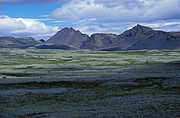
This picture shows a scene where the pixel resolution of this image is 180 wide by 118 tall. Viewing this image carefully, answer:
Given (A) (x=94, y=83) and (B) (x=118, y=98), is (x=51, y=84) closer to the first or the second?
(A) (x=94, y=83)

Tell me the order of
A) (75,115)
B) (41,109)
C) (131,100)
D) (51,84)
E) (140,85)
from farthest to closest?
(51,84) < (140,85) < (131,100) < (41,109) < (75,115)

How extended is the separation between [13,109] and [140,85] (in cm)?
2346

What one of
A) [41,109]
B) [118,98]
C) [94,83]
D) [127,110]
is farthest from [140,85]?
[41,109]

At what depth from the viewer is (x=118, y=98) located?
3166 centimetres

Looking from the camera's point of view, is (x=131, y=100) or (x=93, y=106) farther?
(x=131, y=100)

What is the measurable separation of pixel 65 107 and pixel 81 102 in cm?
319

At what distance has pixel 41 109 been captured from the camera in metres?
26.7

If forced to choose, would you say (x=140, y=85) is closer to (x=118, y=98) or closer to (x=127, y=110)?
(x=118, y=98)

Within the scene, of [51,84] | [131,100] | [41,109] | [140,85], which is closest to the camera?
[41,109]

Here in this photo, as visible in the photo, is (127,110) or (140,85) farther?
(140,85)

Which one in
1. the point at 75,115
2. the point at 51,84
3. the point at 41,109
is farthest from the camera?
the point at 51,84

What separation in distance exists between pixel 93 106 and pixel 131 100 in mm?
5174

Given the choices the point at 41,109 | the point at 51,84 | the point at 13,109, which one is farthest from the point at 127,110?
the point at 51,84

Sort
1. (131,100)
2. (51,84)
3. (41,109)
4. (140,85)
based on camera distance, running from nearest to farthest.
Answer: (41,109)
(131,100)
(140,85)
(51,84)
